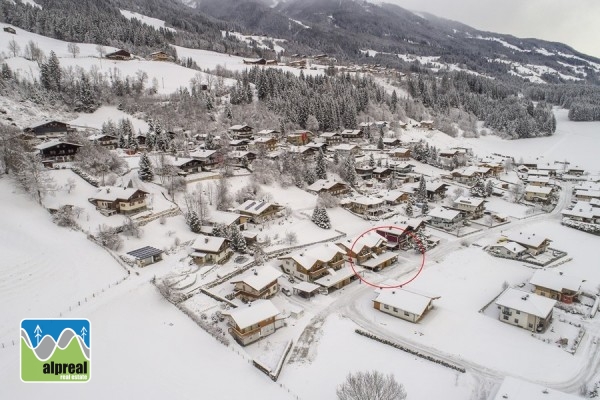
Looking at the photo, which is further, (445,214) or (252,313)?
(445,214)

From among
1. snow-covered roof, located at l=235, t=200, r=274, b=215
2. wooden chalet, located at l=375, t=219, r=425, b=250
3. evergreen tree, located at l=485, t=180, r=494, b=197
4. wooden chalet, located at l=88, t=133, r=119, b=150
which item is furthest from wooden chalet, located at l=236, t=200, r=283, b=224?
evergreen tree, located at l=485, t=180, r=494, b=197

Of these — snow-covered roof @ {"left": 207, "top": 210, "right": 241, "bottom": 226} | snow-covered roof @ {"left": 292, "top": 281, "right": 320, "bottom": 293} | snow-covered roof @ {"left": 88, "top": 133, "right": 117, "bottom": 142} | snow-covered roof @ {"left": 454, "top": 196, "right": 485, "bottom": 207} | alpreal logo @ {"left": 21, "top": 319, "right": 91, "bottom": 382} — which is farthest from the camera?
snow-covered roof @ {"left": 88, "top": 133, "right": 117, "bottom": 142}

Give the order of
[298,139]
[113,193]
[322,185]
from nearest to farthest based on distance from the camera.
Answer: [113,193] < [322,185] < [298,139]

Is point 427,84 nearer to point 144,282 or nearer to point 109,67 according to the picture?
point 109,67

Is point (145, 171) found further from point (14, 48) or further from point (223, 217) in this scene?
point (14, 48)

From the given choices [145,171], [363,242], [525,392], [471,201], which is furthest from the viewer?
[471,201]

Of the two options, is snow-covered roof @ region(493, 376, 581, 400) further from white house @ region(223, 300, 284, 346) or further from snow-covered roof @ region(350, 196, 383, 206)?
snow-covered roof @ region(350, 196, 383, 206)

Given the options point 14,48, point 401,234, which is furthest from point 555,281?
point 14,48
